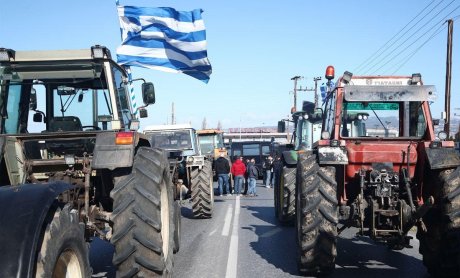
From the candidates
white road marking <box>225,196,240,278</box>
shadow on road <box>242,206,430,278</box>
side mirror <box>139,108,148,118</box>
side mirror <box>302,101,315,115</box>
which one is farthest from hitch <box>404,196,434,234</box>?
side mirror <box>139,108,148,118</box>

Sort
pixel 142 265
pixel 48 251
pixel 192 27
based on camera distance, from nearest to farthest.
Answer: pixel 48 251
pixel 142 265
pixel 192 27

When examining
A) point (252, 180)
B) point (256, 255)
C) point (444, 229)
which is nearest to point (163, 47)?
point (256, 255)

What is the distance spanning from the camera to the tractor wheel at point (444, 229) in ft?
20.6

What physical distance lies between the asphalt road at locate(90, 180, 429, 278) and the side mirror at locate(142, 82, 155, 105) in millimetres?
2376

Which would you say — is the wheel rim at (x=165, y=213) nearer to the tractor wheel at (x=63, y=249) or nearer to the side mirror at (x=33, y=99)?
the side mirror at (x=33, y=99)

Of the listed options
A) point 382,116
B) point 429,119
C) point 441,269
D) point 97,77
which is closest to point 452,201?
point 441,269

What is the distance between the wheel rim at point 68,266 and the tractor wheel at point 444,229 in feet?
14.7

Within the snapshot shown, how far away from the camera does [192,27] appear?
39.9 feet

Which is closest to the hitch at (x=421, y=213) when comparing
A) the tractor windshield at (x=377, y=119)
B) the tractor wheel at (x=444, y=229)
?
the tractor wheel at (x=444, y=229)

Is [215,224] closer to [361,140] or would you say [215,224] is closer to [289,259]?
[289,259]

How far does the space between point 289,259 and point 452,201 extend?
105 inches

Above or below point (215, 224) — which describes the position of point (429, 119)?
above

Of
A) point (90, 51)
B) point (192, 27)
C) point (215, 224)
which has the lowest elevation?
point (215, 224)

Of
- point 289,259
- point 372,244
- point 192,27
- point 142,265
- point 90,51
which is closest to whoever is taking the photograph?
point 142,265
